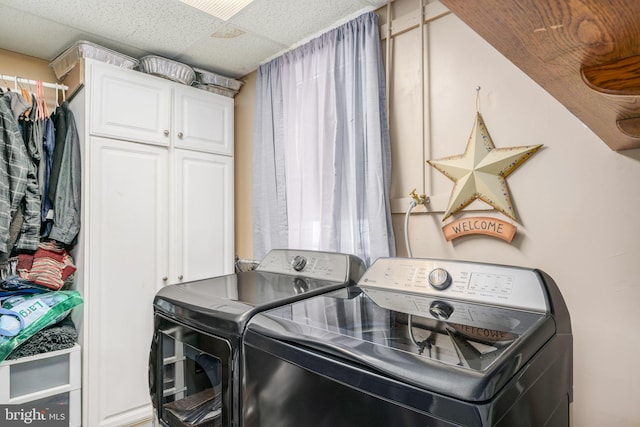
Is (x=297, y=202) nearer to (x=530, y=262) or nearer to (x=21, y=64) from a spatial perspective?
(x=530, y=262)

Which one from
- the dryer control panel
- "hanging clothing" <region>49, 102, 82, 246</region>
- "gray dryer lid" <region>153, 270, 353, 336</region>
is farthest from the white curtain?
"hanging clothing" <region>49, 102, 82, 246</region>

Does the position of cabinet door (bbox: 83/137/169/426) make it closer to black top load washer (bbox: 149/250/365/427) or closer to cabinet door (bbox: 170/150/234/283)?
cabinet door (bbox: 170/150/234/283)

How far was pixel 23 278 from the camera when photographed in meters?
1.93

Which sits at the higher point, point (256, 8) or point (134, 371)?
point (256, 8)

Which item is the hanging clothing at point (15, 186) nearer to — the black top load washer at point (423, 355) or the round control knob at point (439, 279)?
the black top load washer at point (423, 355)

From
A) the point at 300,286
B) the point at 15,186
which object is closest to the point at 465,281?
the point at 300,286

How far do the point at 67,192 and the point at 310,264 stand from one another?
1403mm

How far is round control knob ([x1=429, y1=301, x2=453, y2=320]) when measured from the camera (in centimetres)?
102

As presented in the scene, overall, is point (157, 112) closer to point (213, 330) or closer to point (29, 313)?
point (29, 313)

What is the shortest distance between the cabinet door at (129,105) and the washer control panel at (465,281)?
5.37ft

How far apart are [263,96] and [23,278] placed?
170 centimetres

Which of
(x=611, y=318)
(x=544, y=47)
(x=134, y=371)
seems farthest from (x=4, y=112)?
(x=611, y=318)

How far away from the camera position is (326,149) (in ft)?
6.44

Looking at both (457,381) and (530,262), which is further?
(530,262)
